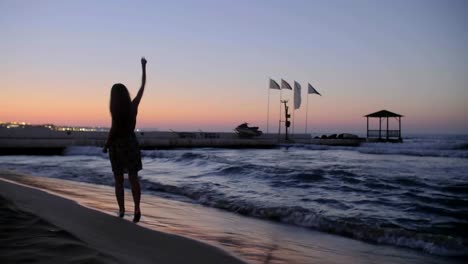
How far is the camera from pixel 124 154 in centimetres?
459

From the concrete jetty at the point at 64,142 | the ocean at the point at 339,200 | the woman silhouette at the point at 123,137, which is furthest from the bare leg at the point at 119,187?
the concrete jetty at the point at 64,142

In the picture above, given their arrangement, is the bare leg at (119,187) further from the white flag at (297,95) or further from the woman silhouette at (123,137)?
the white flag at (297,95)

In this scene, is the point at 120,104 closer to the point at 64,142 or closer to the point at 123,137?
the point at 123,137

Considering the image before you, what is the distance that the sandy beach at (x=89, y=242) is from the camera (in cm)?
250

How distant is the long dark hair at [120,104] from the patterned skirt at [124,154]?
219mm

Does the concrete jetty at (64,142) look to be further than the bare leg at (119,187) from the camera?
Yes

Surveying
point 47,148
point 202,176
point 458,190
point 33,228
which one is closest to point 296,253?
point 33,228

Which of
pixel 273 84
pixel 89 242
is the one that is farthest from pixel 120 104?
pixel 273 84

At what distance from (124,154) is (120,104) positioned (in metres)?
0.55

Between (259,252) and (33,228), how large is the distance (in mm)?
1889

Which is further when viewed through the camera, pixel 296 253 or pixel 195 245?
pixel 296 253

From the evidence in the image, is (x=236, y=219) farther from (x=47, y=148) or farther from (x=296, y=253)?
(x=47, y=148)

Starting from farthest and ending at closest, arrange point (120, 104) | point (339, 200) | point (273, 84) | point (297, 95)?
point (273, 84), point (297, 95), point (339, 200), point (120, 104)

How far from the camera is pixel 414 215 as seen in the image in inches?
244
